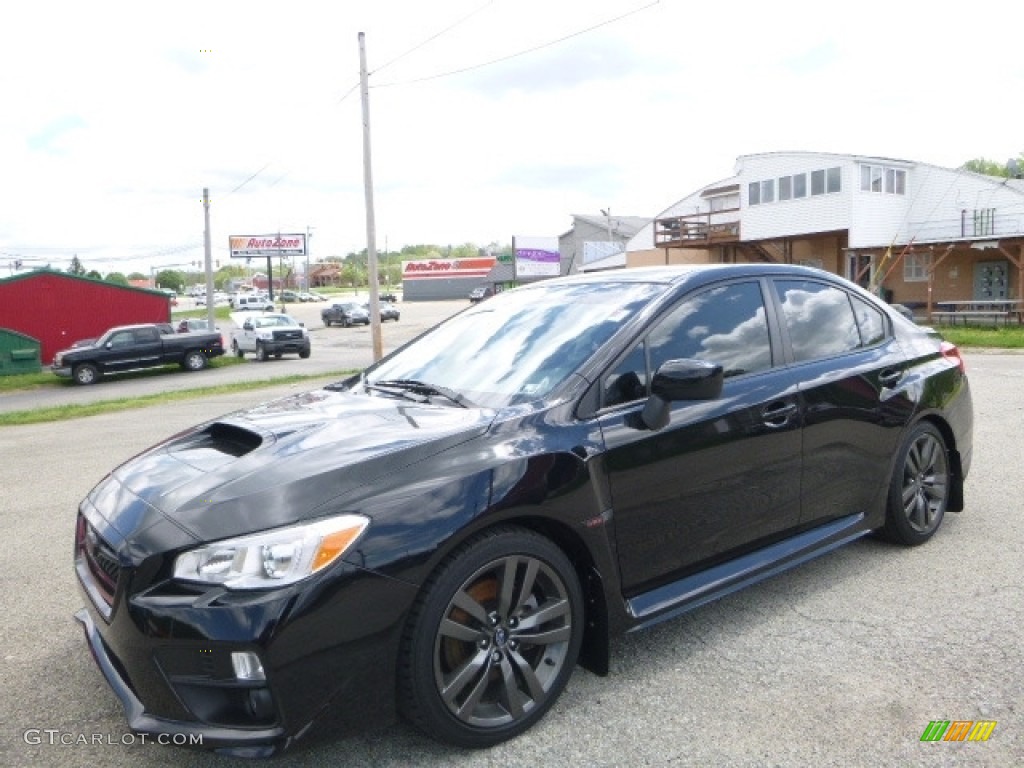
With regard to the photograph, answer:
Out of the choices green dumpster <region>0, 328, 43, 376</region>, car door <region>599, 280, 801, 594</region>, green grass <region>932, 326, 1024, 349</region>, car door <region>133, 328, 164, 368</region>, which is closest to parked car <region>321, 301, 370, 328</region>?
green dumpster <region>0, 328, 43, 376</region>

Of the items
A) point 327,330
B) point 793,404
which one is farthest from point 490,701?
point 327,330

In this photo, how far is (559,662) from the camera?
2.93 m

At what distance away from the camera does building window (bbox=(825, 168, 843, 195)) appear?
104 feet

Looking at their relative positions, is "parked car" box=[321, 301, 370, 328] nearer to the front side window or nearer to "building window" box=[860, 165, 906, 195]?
"building window" box=[860, 165, 906, 195]

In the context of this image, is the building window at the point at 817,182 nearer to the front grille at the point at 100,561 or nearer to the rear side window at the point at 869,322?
the rear side window at the point at 869,322

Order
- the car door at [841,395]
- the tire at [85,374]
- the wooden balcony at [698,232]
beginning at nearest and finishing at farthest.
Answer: the car door at [841,395] → the tire at [85,374] → the wooden balcony at [698,232]

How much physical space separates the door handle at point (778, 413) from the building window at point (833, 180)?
1235 inches

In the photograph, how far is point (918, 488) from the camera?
4539 millimetres

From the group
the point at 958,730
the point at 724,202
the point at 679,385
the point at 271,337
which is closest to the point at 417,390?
the point at 679,385

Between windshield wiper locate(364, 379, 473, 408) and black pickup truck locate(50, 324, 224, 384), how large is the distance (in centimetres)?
2510

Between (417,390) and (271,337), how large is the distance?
28489 millimetres

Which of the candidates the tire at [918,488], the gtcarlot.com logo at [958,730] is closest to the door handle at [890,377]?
the tire at [918,488]

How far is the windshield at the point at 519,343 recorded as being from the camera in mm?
3324

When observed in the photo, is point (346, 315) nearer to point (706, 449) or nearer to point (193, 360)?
point (193, 360)
